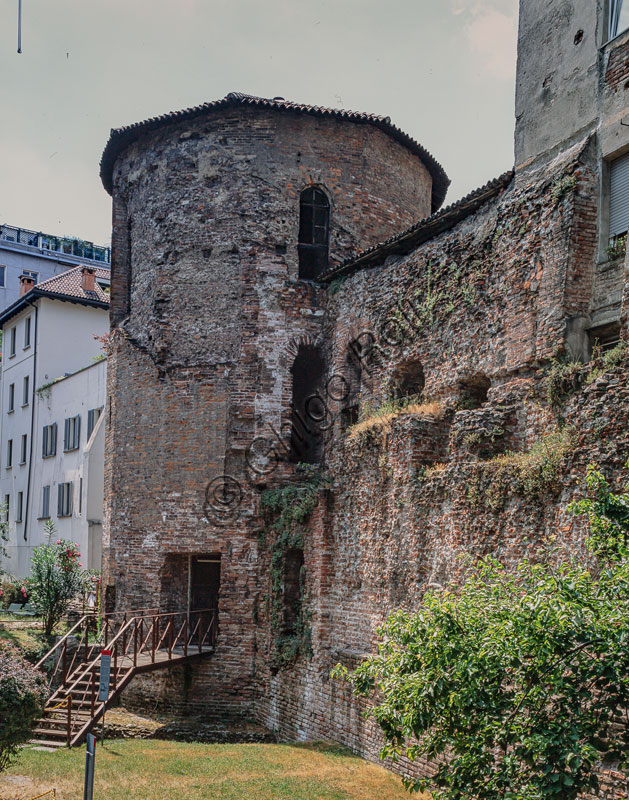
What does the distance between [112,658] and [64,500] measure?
49.4 ft

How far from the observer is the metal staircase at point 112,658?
48.4ft

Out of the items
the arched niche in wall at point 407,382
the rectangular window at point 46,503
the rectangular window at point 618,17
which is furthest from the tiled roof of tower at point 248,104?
the rectangular window at point 46,503

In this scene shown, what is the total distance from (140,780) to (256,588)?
240 inches

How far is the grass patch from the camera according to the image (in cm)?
1438

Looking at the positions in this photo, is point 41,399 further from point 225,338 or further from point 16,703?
point 16,703

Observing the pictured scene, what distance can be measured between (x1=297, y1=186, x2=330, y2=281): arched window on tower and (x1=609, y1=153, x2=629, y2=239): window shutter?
9.08m

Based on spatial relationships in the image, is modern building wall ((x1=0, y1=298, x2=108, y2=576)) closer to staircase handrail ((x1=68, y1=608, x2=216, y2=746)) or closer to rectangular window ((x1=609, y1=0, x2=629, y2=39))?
staircase handrail ((x1=68, y1=608, x2=216, y2=746))

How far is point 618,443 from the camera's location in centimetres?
971

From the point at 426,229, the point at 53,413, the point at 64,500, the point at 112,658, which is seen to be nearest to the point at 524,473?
the point at 426,229

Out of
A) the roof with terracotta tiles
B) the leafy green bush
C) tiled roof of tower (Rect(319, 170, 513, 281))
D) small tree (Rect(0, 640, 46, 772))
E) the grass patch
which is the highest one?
the roof with terracotta tiles

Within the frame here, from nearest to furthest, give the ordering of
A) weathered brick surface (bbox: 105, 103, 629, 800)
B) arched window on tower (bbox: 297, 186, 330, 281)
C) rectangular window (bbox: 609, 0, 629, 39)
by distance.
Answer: rectangular window (bbox: 609, 0, 629, 39) < weathered brick surface (bbox: 105, 103, 629, 800) < arched window on tower (bbox: 297, 186, 330, 281)

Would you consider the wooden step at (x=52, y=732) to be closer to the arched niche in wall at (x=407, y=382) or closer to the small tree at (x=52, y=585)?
the arched niche in wall at (x=407, y=382)

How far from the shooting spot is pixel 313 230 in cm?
2002

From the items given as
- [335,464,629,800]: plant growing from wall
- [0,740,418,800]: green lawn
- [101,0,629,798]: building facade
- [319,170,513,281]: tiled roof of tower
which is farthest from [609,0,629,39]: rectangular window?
[0,740,418,800]: green lawn
